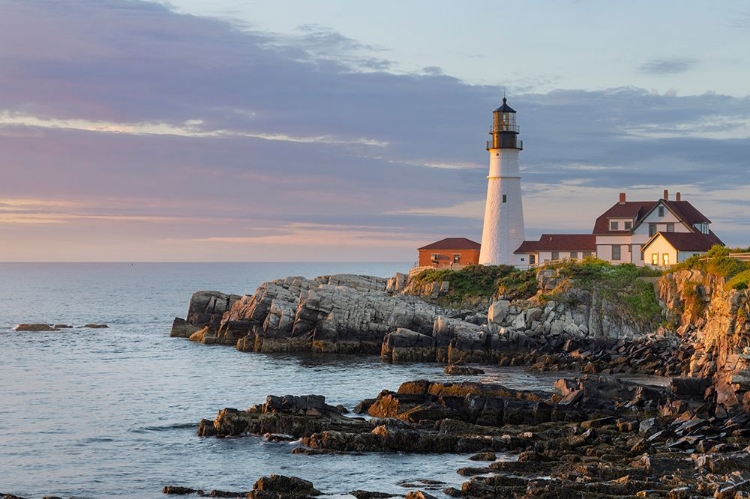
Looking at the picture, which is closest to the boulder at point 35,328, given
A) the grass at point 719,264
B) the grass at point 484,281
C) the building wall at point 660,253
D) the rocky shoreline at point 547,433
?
the grass at point 484,281

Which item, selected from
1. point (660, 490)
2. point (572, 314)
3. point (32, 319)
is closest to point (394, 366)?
point (572, 314)

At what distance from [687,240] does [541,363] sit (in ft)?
78.6

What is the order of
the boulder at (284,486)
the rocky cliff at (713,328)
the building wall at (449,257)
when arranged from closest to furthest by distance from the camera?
the boulder at (284,486) < the rocky cliff at (713,328) < the building wall at (449,257)

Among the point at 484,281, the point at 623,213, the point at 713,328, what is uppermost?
the point at 623,213

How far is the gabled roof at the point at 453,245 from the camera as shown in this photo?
84.4m

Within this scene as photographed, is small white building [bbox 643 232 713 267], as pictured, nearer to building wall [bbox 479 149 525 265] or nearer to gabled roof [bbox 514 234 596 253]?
gabled roof [bbox 514 234 596 253]

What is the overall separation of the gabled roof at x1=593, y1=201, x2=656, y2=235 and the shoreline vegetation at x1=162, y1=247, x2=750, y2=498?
25.6 ft

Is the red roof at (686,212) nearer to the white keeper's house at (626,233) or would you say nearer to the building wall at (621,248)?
the white keeper's house at (626,233)

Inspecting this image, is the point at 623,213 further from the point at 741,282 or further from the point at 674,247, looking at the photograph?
the point at 741,282

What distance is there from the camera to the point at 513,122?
250ft

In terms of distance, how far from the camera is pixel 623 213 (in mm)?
74750

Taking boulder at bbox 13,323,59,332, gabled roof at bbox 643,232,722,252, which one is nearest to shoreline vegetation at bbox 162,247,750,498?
gabled roof at bbox 643,232,722,252

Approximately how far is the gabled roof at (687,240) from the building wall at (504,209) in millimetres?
11165

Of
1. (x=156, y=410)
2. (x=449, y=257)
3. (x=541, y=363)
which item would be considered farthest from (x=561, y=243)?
(x=156, y=410)
